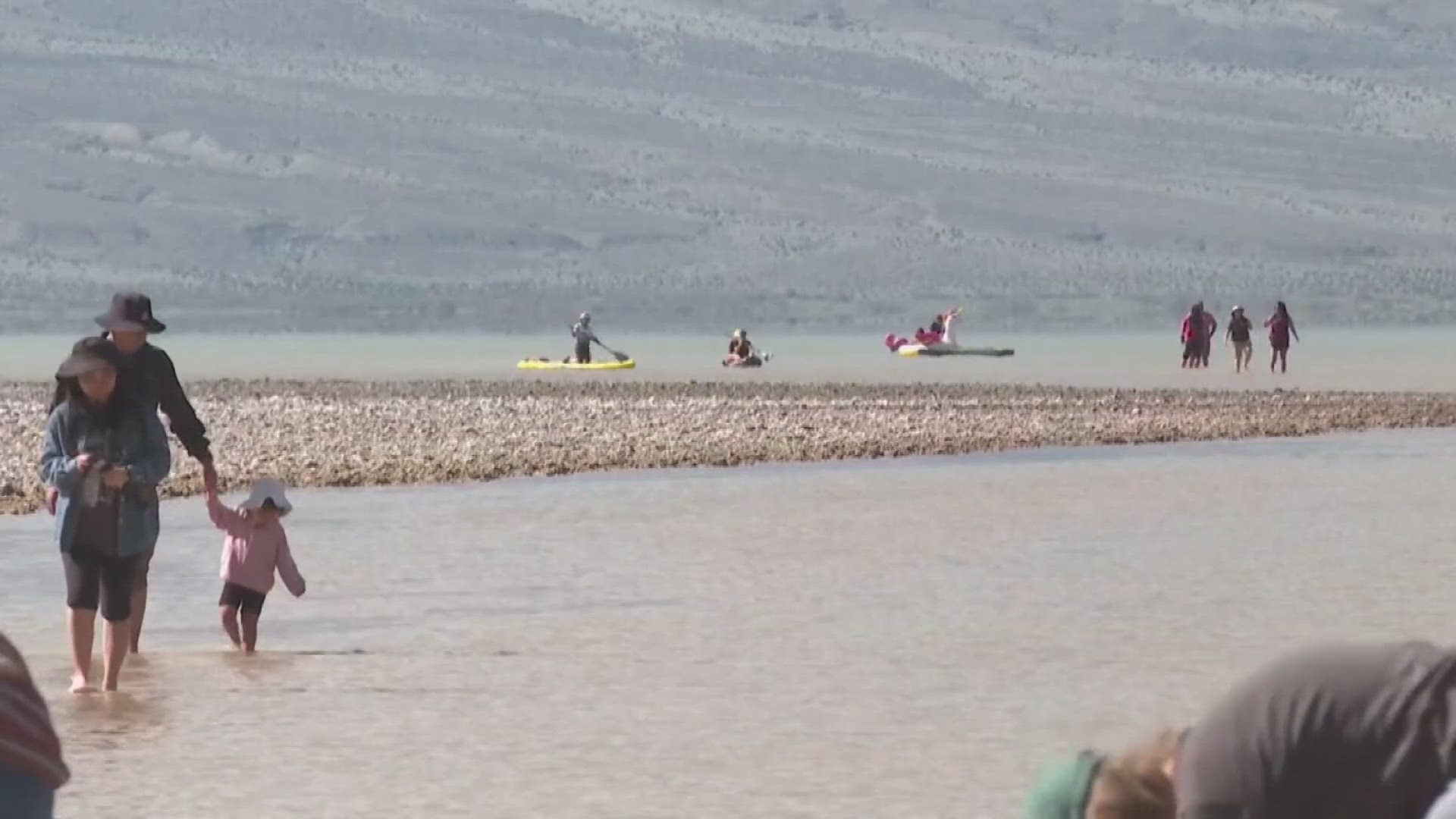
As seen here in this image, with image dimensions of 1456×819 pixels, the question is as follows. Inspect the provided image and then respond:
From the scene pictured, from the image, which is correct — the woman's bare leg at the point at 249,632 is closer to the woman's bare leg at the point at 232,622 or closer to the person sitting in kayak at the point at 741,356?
the woman's bare leg at the point at 232,622

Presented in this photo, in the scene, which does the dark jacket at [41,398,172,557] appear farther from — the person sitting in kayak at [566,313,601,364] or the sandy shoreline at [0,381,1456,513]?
the person sitting in kayak at [566,313,601,364]

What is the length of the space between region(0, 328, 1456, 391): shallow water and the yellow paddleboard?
0.33m

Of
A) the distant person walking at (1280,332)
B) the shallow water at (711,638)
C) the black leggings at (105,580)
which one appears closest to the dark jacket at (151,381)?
the black leggings at (105,580)

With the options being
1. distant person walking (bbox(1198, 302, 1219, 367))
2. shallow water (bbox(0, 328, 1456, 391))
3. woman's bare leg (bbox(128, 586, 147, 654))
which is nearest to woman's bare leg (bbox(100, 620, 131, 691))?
woman's bare leg (bbox(128, 586, 147, 654))

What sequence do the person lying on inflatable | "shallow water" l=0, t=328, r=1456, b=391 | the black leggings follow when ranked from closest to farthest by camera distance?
the black leggings < "shallow water" l=0, t=328, r=1456, b=391 < the person lying on inflatable

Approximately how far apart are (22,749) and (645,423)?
23869mm

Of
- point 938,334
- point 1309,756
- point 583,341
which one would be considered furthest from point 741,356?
point 1309,756

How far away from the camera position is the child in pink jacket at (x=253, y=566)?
11.1 metres

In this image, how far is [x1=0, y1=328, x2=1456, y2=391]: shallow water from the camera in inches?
1651

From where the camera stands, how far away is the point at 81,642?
9.90m

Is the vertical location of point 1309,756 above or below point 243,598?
above

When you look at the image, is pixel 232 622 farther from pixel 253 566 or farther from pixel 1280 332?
pixel 1280 332

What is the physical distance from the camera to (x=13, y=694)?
3.92m

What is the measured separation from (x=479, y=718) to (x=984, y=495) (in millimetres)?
9713
